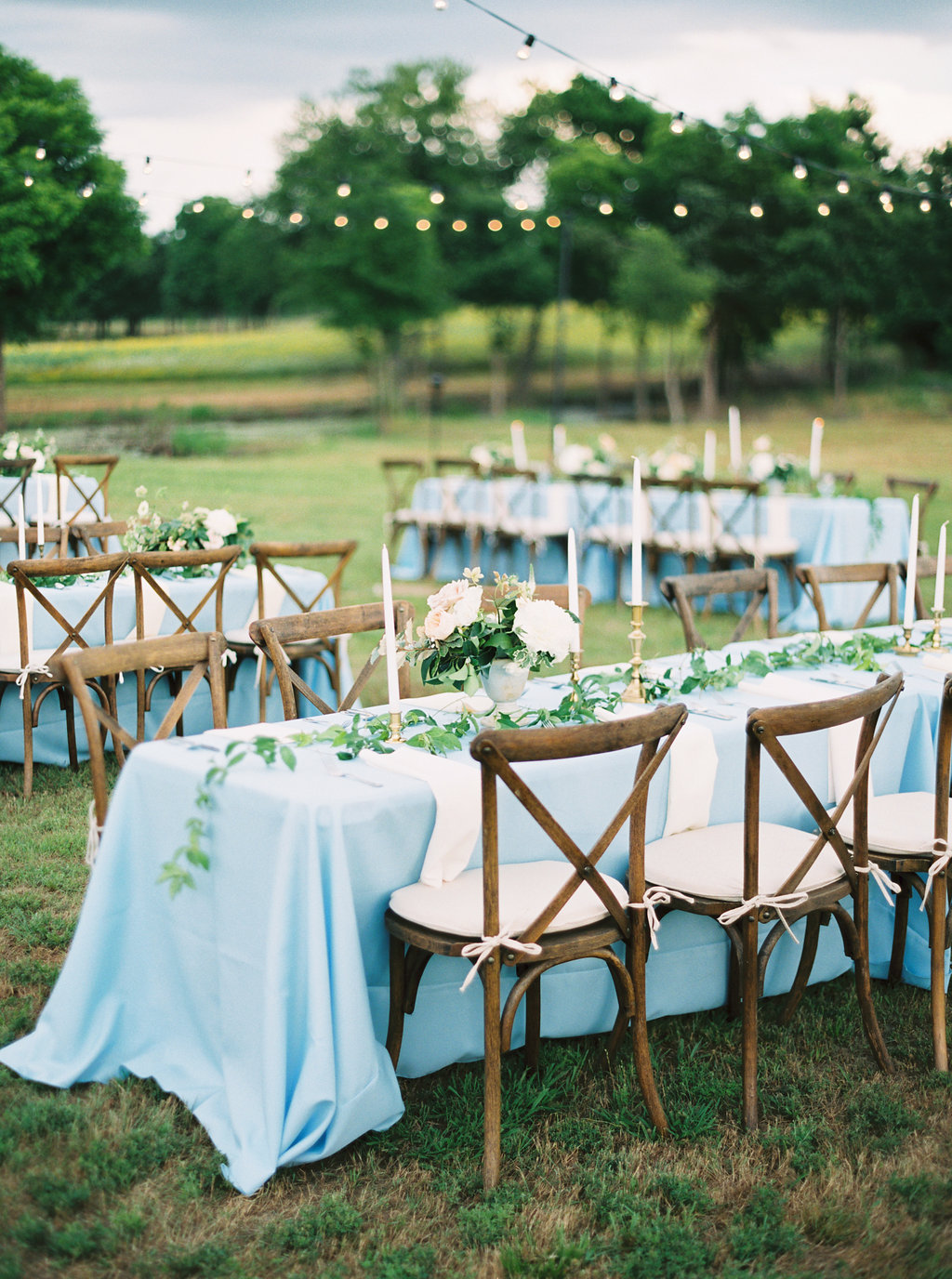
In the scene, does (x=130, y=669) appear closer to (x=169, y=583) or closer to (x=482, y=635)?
(x=482, y=635)

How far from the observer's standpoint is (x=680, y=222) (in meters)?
32.7

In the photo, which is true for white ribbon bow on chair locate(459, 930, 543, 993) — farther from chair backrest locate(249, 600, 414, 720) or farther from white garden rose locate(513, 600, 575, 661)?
chair backrest locate(249, 600, 414, 720)

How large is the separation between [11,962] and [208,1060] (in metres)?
0.99

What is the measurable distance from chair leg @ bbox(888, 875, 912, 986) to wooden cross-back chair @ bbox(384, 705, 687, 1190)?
96 centimetres

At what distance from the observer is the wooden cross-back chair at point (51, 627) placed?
443 cm

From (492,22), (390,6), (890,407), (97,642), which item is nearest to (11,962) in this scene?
(97,642)

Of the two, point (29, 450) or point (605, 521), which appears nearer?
point (29, 450)

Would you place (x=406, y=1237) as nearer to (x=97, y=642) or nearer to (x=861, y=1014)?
(x=861, y=1014)

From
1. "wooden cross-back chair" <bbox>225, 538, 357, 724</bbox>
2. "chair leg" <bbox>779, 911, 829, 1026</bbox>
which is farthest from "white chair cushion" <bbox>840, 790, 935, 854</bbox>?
"wooden cross-back chair" <bbox>225, 538, 357, 724</bbox>

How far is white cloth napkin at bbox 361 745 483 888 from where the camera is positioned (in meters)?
2.64

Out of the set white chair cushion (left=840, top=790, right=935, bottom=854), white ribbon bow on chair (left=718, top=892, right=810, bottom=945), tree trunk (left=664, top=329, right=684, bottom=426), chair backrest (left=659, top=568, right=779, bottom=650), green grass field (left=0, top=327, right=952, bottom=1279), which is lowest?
green grass field (left=0, top=327, right=952, bottom=1279)

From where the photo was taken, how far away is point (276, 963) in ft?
7.97

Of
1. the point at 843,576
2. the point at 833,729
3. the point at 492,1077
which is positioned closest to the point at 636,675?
the point at 833,729

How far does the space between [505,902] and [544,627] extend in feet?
2.32
